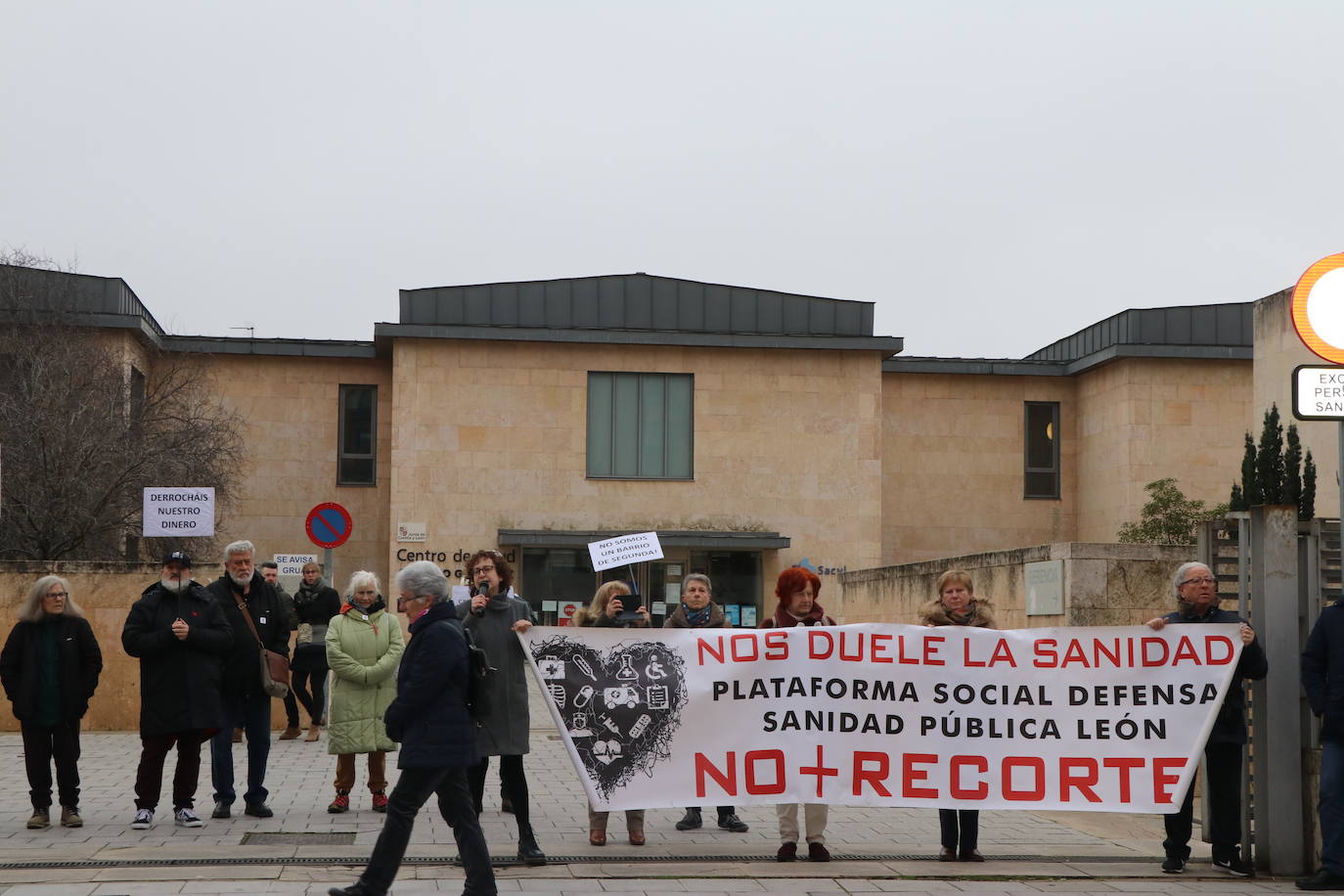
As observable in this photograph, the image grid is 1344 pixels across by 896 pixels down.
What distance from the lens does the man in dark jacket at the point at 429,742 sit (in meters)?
8.23

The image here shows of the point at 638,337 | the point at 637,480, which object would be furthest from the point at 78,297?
the point at 637,480

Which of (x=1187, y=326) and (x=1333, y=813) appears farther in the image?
(x=1187, y=326)

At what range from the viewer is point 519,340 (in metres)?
35.8

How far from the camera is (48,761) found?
1163cm

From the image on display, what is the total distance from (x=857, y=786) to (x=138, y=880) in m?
4.38

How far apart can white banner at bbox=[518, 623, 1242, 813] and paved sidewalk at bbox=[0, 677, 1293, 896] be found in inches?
18.1

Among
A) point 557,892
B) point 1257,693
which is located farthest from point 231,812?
point 1257,693

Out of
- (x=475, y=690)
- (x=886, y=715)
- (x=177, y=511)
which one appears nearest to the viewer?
(x=475, y=690)

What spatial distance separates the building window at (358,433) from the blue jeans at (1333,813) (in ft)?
100

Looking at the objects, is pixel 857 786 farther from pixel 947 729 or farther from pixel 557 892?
pixel 557 892

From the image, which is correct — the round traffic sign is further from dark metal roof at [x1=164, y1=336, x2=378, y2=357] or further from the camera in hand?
dark metal roof at [x1=164, y1=336, x2=378, y2=357]

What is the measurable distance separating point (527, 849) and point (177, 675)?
11.0 ft

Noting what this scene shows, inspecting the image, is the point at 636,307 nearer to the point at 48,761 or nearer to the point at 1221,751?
the point at 48,761

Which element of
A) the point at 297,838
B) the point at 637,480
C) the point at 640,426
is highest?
the point at 640,426
